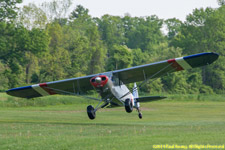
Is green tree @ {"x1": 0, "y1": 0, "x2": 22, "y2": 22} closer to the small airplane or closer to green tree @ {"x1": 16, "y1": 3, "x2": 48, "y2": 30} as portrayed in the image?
green tree @ {"x1": 16, "y1": 3, "x2": 48, "y2": 30}

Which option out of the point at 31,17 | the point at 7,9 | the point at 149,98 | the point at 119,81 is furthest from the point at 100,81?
the point at 31,17

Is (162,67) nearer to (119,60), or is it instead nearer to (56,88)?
(56,88)

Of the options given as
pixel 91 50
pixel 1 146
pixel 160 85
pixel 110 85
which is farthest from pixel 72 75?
pixel 1 146

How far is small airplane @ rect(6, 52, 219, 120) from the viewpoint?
18.8 meters

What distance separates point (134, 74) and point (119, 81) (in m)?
1.09

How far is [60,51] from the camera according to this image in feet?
245

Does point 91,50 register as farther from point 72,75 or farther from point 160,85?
point 160,85

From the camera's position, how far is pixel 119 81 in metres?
20.4

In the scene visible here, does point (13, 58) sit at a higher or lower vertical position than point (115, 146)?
higher

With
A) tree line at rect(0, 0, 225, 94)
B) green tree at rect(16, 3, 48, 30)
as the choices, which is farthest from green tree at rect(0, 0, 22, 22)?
green tree at rect(16, 3, 48, 30)

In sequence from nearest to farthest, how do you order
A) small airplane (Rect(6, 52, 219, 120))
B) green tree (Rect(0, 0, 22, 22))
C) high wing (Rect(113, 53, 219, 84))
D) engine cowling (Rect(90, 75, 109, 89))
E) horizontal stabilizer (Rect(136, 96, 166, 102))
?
1. engine cowling (Rect(90, 75, 109, 89))
2. small airplane (Rect(6, 52, 219, 120))
3. high wing (Rect(113, 53, 219, 84))
4. horizontal stabilizer (Rect(136, 96, 166, 102))
5. green tree (Rect(0, 0, 22, 22))

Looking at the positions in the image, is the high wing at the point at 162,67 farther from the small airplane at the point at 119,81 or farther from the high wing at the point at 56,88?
the high wing at the point at 56,88

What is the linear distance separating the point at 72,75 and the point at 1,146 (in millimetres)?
63637

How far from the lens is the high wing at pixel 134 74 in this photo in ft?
64.8
